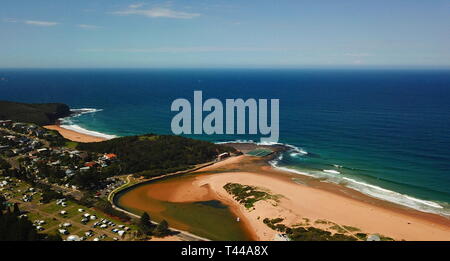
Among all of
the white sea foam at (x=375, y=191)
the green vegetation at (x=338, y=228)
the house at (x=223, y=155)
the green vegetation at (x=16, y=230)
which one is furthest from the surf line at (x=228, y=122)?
the green vegetation at (x=16, y=230)

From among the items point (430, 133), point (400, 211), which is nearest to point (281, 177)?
point (400, 211)

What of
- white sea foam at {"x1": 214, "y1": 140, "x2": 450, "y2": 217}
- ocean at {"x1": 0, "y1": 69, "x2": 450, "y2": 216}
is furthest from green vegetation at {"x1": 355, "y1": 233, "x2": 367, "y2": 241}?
ocean at {"x1": 0, "y1": 69, "x2": 450, "y2": 216}

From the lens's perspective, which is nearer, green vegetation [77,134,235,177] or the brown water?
the brown water

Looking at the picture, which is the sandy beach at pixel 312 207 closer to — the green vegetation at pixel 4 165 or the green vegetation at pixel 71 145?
the green vegetation at pixel 4 165

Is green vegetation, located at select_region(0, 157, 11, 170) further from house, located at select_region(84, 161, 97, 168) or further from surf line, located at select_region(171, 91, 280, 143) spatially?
surf line, located at select_region(171, 91, 280, 143)

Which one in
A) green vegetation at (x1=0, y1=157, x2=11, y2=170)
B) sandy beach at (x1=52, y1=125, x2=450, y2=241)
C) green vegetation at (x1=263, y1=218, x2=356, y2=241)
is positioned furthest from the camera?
green vegetation at (x1=0, y1=157, x2=11, y2=170)

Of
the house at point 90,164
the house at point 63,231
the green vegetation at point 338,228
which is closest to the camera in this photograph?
the house at point 63,231

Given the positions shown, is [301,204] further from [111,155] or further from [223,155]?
[111,155]
